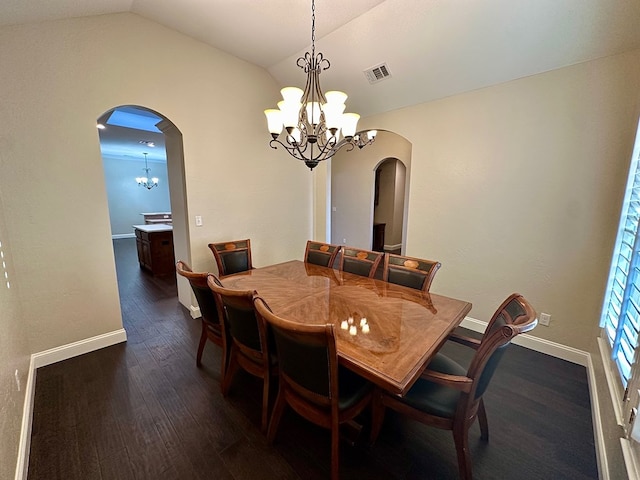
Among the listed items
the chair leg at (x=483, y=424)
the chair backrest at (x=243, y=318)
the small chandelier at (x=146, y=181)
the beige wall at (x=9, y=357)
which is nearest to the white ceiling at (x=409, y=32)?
the beige wall at (x=9, y=357)

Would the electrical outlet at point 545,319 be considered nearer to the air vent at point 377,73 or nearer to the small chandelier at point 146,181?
the air vent at point 377,73

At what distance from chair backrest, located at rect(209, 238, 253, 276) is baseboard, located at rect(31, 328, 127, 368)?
118 centimetres

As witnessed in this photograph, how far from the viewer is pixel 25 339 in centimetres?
207

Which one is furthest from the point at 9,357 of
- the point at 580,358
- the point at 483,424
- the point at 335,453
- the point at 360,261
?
the point at 580,358

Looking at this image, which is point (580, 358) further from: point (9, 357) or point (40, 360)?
point (40, 360)

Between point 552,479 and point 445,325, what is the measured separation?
0.93 meters

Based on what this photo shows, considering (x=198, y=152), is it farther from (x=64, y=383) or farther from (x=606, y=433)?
(x=606, y=433)

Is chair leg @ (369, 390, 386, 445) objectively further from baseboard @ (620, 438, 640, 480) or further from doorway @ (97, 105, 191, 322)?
doorway @ (97, 105, 191, 322)

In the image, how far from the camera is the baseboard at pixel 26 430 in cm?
133

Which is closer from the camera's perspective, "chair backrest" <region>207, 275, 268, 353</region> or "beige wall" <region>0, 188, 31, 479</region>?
"beige wall" <region>0, 188, 31, 479</region>

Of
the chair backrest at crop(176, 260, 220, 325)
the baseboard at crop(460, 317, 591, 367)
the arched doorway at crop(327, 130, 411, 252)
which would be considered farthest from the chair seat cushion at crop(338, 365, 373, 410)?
the arched doorway at crop(327, 130, 411, 252)

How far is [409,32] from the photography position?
7.82ft

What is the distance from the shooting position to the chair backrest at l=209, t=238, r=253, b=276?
2.74 metres

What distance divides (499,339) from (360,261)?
154 cm
